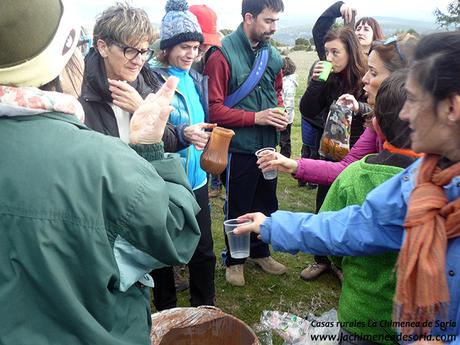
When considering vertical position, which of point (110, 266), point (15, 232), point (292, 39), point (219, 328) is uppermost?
point (15, 232)

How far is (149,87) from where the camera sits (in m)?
2.72

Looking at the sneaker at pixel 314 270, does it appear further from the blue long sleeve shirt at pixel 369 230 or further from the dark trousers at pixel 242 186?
the blue long sleeve shirt at pixel 369 230

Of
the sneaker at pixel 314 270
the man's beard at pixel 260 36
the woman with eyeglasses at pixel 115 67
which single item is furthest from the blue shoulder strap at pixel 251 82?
the sneaker at pixel 314 270

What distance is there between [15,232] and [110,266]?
0.25 m

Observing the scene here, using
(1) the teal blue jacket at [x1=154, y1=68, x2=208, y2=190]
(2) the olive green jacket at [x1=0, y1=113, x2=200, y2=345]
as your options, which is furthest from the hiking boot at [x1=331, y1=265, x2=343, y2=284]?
(2) the olive green jacket at [x1=0, y1=113, x2=200, y2=345]

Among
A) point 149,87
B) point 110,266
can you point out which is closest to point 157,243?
point 110,266

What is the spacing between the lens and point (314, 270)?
13.0ft

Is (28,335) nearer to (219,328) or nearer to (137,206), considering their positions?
(137,206)

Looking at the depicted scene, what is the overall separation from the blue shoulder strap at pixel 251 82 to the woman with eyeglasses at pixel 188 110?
45cm

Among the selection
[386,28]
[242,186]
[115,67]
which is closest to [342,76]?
[242,186]

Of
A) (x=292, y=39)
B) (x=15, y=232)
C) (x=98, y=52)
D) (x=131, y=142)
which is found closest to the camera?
(x=15, y=232)

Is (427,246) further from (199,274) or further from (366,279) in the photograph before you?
(199,274)

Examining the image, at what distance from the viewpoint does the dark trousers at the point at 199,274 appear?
3057 millimetres

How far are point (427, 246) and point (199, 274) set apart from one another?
2.01 meters
